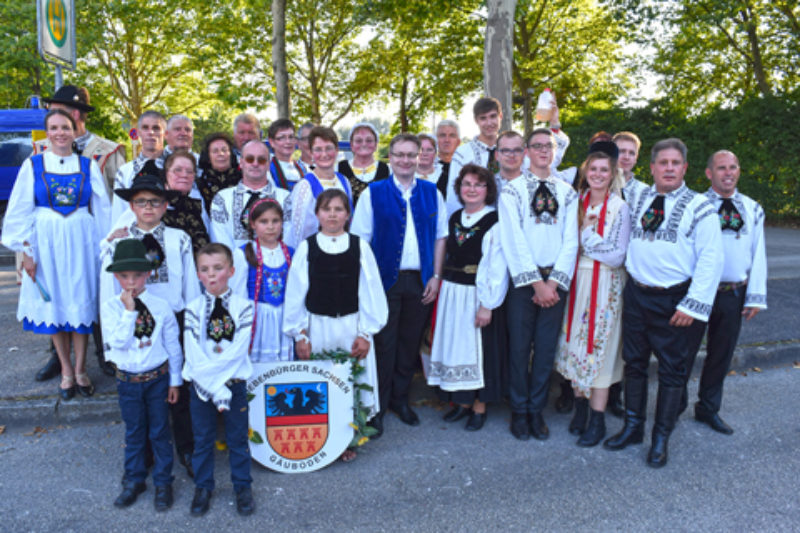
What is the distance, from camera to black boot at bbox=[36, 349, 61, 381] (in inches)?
188

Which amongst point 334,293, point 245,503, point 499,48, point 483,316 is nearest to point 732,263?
point 483,316

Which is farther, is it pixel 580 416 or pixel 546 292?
pixel 580 416

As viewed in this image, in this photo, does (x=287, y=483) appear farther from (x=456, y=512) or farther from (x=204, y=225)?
(x=204, y=225)

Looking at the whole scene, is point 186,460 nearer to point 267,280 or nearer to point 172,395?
point 172,395

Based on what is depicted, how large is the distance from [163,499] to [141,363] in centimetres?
75

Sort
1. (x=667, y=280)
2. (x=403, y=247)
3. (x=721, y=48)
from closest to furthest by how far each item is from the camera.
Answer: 1. (x=667, y=280)
2. (x=403, y=247)
3. (x=721, y=48)

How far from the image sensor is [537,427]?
4.12m

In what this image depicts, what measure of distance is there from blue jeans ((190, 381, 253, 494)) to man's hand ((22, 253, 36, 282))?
6.19ft

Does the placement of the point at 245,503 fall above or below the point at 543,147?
below

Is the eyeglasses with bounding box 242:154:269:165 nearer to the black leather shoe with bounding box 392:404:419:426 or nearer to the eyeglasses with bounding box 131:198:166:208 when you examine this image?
the eyeglasses with bounding box 131:198:166:208

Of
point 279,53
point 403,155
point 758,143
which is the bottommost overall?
point 403,155

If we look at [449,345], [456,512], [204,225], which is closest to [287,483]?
[456,512]

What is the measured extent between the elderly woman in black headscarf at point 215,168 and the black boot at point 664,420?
11.3ft

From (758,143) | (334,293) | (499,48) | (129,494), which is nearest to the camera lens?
(129,494)
